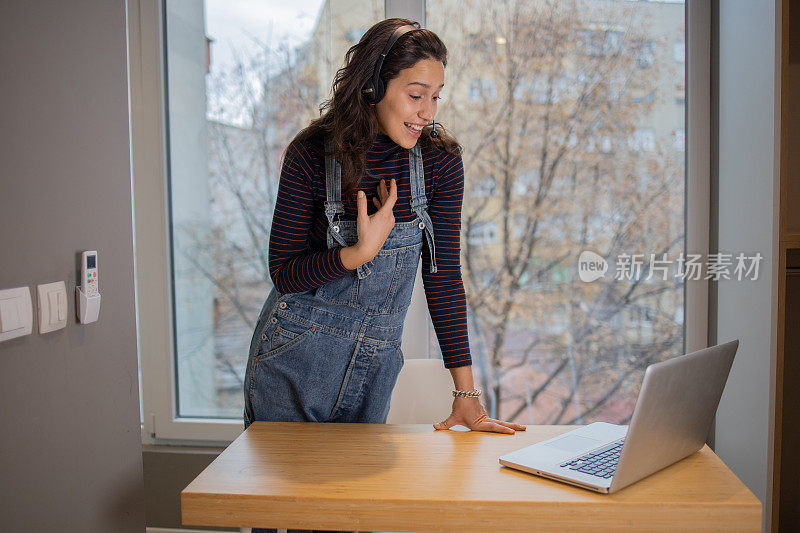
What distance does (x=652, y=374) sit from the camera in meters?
1.00

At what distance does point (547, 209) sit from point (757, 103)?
74 cm

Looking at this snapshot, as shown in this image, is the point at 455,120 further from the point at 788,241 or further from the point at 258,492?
the point at 258,492

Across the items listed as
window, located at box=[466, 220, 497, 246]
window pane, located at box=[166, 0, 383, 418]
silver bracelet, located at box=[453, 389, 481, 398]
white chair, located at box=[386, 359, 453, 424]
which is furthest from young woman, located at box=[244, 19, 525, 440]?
window pane, located at box=[166, 0, 383, 418]

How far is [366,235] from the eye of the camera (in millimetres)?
1357

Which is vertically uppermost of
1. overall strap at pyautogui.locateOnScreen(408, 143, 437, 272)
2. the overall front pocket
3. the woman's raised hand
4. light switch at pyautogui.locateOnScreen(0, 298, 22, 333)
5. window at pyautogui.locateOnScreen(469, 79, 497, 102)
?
window at pyautogui.locateOnScreen(469, 79, 497, 102)

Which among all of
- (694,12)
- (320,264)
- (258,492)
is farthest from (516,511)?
(694,12)

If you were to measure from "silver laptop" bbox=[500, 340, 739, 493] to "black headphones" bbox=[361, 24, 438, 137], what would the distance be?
825 millimetres

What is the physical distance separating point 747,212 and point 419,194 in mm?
1148

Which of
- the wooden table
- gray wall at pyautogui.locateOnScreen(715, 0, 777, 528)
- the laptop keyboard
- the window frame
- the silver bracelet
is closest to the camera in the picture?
the wooden table

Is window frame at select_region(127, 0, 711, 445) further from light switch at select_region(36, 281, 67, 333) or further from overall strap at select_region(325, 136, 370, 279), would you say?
light switch at select_region(36, 281, 67, 333)

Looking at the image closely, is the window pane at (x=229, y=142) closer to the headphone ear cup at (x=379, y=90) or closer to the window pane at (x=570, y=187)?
the window pane at (x=570, y=187)

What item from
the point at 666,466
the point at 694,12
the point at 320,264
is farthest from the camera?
the point at 694,12

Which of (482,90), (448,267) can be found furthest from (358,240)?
(482,90)

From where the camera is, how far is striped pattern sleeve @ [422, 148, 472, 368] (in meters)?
→ 1.52
